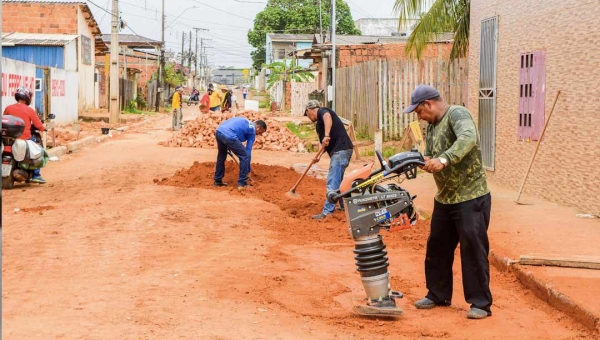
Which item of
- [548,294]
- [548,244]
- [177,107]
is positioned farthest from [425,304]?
[177,107]

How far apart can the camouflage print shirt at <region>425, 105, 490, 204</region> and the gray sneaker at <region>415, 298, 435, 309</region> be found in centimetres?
80

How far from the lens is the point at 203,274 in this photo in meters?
6.83

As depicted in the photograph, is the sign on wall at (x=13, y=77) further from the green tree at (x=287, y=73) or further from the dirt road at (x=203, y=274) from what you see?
the green tree at (x=287, y=73)

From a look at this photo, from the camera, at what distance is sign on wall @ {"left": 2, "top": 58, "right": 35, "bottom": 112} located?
20.2m

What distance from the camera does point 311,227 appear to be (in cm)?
988

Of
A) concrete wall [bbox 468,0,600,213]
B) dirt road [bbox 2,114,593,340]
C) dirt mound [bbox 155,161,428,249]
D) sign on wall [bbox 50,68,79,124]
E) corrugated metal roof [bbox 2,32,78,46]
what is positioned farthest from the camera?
corrugated metal roof [bbox 2,32,78,46]

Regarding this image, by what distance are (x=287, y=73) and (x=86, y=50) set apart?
1772 centimetres

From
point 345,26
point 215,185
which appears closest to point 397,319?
point 215,185

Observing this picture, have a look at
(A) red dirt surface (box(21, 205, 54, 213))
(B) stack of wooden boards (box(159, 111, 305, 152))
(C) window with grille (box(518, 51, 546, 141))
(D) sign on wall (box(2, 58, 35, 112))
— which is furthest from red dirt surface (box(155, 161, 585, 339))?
(B) stack of wooden boards (box(159, 111, 305, 152))

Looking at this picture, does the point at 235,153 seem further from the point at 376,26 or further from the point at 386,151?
the point at 376,26

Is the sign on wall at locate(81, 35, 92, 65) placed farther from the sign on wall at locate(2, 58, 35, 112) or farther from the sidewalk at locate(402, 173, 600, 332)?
the sidewalk at locate(402, 173, 600, 332)

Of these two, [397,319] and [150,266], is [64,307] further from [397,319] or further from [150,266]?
[397,319]

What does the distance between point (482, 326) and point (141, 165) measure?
12281mm

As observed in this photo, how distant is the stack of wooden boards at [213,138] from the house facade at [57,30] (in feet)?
39.3
